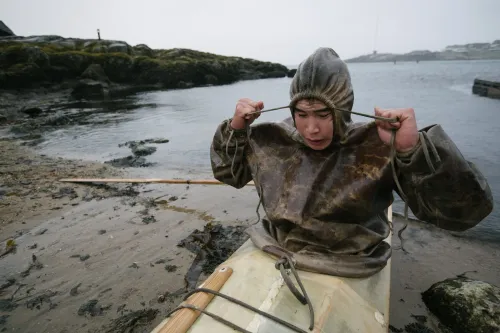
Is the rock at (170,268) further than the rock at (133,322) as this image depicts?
Yes

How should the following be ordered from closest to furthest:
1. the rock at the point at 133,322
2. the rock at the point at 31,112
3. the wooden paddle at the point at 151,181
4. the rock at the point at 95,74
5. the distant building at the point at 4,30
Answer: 1. the rock at the point at 133,322
2. the wooden paddle at the point at 151,181
3. the rock at the point at 31,112
4. the rock at the point at 95,74
5. the distant building at the point at 4,30

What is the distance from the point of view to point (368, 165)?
2.26m

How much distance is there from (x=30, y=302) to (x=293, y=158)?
143 inches

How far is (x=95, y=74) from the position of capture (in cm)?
3644

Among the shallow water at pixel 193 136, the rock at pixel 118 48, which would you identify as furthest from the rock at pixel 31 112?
the rock at pixel 118 48

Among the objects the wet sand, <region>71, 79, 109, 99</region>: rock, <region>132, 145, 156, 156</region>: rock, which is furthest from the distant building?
the wet sand

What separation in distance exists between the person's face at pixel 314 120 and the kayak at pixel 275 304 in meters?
1.04

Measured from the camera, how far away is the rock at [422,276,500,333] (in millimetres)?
3260

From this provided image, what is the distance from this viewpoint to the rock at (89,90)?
32.7m

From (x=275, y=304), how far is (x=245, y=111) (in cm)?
147

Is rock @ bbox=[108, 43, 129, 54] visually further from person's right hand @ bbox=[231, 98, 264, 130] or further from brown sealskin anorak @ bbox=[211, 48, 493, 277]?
brown sealskin anorak @ bbox=[211, 48, 493, 277]

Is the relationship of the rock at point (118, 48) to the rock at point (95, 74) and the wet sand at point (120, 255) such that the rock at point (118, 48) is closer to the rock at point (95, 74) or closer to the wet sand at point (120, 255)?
the rock at point (95, 74)

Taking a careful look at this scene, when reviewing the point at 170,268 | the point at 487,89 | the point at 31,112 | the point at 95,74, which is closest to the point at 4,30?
the point at 95,74

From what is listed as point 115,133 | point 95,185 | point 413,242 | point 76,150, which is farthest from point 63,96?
point 413,242
